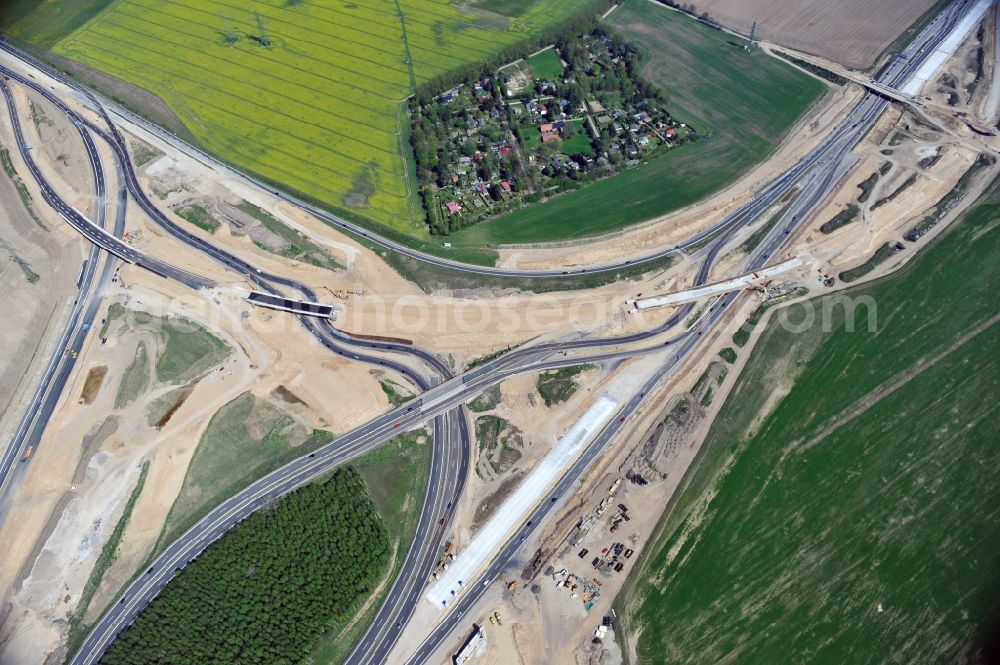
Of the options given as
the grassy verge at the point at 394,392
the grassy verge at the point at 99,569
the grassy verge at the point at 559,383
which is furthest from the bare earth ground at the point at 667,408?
the grassy verge at the point at 99,569

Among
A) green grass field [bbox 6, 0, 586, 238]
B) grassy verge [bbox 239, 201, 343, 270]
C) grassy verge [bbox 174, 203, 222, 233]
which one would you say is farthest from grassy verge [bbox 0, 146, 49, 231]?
grassy verge [bbox 239, 201, 343, 270]

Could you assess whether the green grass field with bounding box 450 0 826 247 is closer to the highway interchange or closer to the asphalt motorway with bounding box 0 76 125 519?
the highway interchange

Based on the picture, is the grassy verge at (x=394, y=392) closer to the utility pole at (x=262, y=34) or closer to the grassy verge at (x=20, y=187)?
the grassy verge at (x=20, y=187)

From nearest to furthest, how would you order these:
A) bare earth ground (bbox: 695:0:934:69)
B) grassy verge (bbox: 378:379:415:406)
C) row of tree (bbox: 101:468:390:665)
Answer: row of tree (bbox: 101:468:390:665) < grassy verge (bbox: 378:379:415:406) < bare earth ground (bbox: 695:0:934:69)

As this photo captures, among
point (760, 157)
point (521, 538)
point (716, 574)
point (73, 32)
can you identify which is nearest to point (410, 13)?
point (73, 32)

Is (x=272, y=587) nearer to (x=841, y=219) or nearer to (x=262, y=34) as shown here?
(x=841, y=219)

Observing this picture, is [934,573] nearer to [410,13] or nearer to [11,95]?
[410,13]

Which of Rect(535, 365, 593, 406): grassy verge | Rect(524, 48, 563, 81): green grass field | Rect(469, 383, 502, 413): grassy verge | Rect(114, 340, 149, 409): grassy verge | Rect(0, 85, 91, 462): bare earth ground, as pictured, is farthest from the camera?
Rect(524, 48, 563, 81): green grass field
